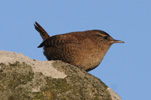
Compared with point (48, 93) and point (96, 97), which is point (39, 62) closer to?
point (48, 93)

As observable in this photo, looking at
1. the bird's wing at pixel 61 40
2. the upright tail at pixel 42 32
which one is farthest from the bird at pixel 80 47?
the upright tail at pixel 42 32

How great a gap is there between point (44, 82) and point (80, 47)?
1.98m

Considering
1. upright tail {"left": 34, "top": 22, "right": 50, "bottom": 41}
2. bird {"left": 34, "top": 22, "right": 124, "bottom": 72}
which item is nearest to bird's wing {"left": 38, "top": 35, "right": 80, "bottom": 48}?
bird {"left": 34, "top": 22, "right": 124, "bottom": 72}

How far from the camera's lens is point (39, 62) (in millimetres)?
5898

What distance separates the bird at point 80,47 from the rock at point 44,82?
94cm

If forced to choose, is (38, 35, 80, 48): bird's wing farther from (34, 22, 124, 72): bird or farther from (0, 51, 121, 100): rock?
(0, 51, 121, 100): rock

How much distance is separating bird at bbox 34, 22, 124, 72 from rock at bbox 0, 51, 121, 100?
94cm

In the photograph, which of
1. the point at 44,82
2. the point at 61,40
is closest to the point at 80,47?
the point at 61,40

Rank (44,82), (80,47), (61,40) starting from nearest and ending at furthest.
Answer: (44,82) → (80,47) → (61,40)

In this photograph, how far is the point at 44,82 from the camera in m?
5.34

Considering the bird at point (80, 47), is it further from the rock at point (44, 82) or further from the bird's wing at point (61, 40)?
the rock at point (44, 82)

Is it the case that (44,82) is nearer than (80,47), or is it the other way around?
(44,82)

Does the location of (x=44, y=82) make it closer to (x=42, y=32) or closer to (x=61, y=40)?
(x=61, y=40)

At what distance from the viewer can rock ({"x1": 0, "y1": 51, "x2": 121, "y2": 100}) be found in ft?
16.9
